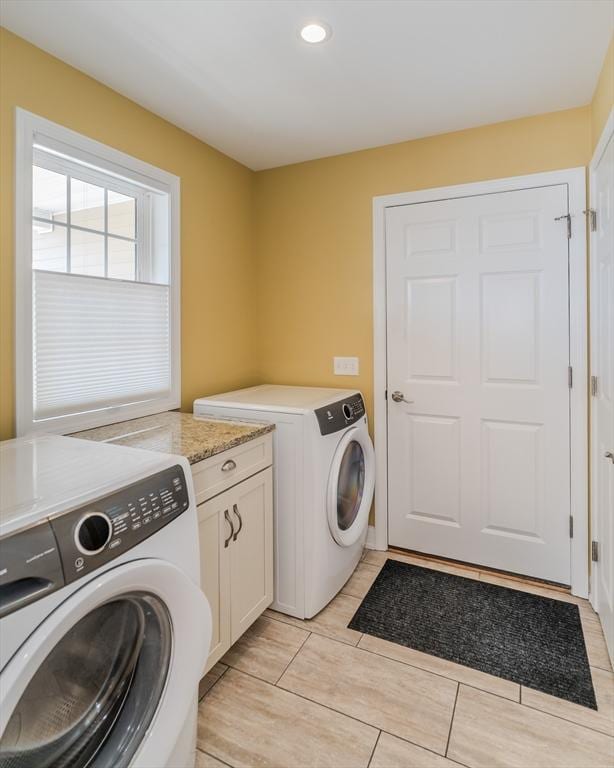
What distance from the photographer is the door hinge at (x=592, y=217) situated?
2057 millimetres

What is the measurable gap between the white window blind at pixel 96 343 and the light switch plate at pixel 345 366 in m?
1.03

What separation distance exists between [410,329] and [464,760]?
1.91 meters

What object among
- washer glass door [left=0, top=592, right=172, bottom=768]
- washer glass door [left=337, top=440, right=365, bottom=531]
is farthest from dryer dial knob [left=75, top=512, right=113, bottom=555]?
washer glass door [left=337, top=440, right=365, bottom=531]

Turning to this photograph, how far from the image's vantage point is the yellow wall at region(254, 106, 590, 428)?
2.29m

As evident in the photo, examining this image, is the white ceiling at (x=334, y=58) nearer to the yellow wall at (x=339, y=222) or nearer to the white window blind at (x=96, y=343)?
the yellow wall at (x=339, y=222)

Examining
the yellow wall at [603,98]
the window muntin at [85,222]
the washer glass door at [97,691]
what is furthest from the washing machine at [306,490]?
the yellow wall at [603,98]

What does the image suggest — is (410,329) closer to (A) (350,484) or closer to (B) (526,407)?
(B) (526,407)

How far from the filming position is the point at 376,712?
155cm

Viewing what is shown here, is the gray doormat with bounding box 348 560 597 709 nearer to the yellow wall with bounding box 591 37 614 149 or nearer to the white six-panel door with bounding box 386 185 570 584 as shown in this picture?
the white six-panel door with bounding box 386 185 570 584

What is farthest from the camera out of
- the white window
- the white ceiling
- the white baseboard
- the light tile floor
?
the white baseboard

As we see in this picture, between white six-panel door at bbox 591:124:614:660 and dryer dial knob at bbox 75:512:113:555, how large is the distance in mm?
→ 1780

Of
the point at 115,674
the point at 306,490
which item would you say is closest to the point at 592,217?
the point at 306,490

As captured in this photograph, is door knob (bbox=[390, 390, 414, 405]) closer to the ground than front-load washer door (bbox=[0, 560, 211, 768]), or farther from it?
farther from it

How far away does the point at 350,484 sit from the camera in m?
2.37
